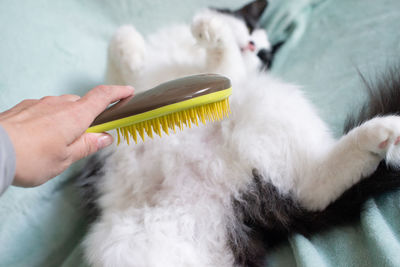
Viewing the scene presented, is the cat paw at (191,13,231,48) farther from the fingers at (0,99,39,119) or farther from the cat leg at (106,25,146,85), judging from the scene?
the fingers at (0,99,39,119)

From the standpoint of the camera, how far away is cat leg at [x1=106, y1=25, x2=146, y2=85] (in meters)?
1.35

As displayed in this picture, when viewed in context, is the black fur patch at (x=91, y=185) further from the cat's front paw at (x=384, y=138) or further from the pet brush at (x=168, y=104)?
the cat's front paw at (x=384, y=138)

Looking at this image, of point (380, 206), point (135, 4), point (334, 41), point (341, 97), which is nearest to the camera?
point (380, 206)

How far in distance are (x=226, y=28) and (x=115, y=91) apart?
0.61 metres

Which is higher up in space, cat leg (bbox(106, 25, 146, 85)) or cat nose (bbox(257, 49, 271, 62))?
cat leg (bbox(106, 25, 146, 85))

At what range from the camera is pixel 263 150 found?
103 centimetres

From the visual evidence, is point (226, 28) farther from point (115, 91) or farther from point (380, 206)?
point (380, 206)

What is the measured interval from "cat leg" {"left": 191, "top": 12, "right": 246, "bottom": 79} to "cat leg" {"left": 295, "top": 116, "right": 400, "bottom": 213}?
1.77ft

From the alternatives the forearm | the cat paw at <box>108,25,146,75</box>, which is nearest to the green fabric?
the cat paw at <box>108,25,146,75</box>

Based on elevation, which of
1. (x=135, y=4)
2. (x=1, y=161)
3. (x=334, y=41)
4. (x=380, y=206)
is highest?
(x=135, y=4)

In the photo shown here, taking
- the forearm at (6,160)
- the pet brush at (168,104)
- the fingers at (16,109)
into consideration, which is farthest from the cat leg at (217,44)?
→ the forearm at (6,160)

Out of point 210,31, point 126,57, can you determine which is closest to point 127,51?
point 126,57

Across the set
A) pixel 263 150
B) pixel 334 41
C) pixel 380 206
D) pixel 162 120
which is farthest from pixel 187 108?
pixel 334 41

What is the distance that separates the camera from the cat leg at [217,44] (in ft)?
3.80
